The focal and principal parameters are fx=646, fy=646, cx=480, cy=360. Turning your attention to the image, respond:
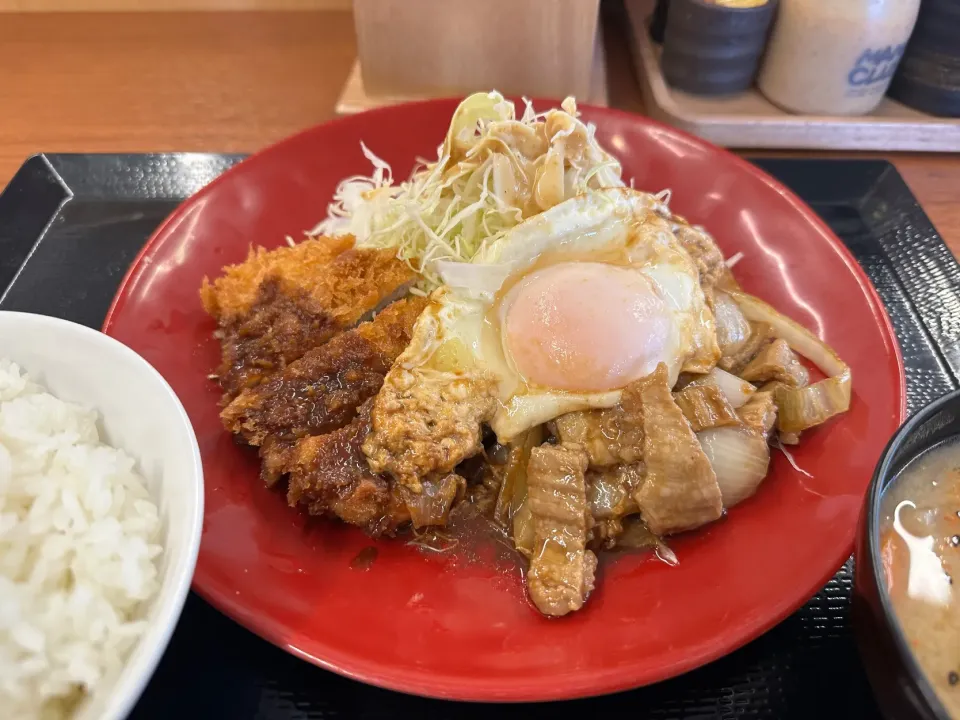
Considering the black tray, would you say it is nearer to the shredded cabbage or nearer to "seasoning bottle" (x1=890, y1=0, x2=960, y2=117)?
"seasoning bottle" (x1=890, y1=0, x2=960, y2=117)

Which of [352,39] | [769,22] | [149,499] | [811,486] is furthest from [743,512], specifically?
[352,39]

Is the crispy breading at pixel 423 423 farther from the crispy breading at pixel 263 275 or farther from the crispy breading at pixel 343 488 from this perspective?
the crispy breading at pixel 263 275

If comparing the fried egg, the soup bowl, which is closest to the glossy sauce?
the soup bowl

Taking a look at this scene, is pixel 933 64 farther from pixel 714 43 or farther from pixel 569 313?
pixel 569 313

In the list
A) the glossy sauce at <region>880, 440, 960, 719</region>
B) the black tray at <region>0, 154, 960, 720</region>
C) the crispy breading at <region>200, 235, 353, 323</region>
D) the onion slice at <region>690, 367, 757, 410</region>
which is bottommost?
the black tray at <region>0, 154, 960, 720</region>

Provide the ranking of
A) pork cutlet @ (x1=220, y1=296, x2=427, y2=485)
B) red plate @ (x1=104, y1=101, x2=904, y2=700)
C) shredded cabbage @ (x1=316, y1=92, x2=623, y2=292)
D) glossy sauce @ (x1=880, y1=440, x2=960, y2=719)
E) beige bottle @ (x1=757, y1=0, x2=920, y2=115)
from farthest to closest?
beige bottle @ (x1=757, y1=0, x2=920, y2=115)
shredded cabbage @ (x1=316, y1=92, x2=623, y2=292)
pork cutlet @ (x1=220, y1=296, x2=427, y2=485)
red plate @ (x1=104, y1=101, x2=904, y2=700)
glossy sauce @ (x1=880, y1=440, x2=960, y2=719)

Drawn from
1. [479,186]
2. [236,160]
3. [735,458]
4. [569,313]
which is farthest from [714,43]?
[236,160]

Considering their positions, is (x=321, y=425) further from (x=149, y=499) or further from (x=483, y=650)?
(x=483, y=650)
